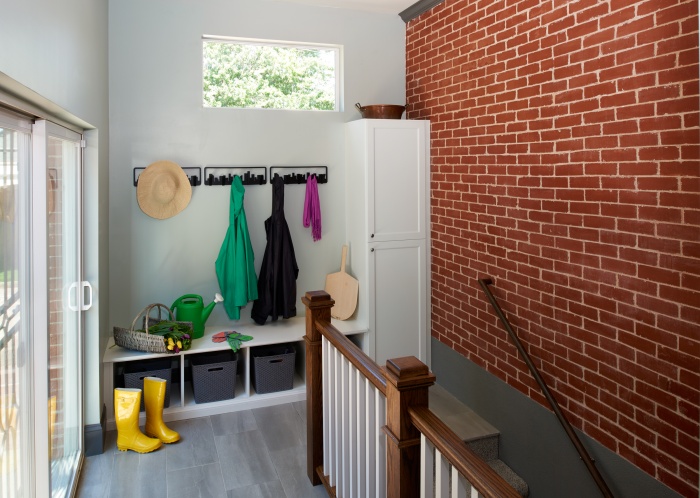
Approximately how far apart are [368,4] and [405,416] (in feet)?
11.3

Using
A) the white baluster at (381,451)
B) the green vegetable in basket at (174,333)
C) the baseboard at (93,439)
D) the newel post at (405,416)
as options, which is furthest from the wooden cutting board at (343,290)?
the newel post at (405,416)

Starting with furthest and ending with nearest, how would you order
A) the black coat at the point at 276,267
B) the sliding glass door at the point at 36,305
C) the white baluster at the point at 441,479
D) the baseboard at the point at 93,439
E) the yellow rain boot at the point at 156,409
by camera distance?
the black coat at the point at 276,267, the yellow rain boot at the point at 156,409, the baseboard at the point at 93,439, the sliding glass door at the point at 36,305, the white baluster at the point at 441,479

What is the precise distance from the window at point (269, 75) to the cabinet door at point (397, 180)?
620mm

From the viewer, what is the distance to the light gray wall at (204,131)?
13.2 feet

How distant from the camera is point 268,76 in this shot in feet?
14.4

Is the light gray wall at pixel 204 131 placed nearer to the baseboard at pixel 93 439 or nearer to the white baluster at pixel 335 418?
the baseboard at pixel 93 439

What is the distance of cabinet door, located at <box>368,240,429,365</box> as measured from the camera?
430cm

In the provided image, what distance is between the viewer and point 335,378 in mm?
2650

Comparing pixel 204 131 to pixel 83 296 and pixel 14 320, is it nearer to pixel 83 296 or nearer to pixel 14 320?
pixel 83 296

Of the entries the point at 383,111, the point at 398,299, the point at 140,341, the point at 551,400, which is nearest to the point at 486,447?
the point at 551,400

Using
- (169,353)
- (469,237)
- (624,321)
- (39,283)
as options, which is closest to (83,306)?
(169,353)

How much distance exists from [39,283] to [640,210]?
96.7 inches

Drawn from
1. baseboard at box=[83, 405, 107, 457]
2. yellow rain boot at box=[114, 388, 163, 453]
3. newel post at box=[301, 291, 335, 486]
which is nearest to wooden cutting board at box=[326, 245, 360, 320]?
newel post at box=[301, 291, 335, 486]

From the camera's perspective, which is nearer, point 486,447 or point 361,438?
point 361,438
